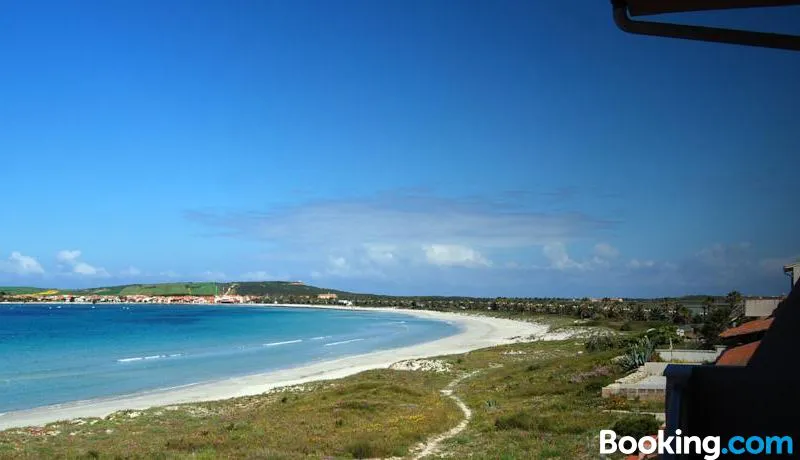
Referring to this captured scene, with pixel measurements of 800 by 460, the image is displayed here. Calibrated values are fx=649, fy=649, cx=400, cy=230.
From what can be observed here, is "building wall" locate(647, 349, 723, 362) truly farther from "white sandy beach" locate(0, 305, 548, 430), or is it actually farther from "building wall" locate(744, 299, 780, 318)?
"white sandy beach" locate(0, 305, 548, 430)

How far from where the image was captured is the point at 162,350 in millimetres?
62750

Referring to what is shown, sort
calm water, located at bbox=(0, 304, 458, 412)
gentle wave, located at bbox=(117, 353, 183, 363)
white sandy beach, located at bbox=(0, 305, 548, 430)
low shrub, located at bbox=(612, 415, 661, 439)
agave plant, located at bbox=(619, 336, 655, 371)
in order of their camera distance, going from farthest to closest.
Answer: gentle wave, located at bbox=(117, 353, 183, 363), calm water, located at bbox=(0, 304, 458, 412), white sandy beach, located at bbox=(0, 305, 548, 430), agave plant, located at bbox=(619, 336, 655, 371), low shrub, located at bbox=(612, 415, 661, 439)

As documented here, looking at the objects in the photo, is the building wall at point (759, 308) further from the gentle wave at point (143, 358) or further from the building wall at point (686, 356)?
the gentle wave at point (143, 358)

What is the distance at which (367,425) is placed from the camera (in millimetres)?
18469

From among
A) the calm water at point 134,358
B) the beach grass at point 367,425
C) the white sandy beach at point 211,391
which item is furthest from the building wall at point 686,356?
the calm water at point 134,358

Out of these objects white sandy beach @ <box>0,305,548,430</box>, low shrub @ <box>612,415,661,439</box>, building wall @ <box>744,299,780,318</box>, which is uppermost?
building wall @ <box>744,299,780,318</box>

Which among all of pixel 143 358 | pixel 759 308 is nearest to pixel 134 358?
pixel 143 358

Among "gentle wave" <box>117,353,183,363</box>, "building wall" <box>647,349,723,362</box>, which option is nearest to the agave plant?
"building wall" <box>647,349,723,362</box>

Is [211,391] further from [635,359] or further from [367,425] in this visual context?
[635,359]

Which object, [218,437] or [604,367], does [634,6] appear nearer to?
[218,437]

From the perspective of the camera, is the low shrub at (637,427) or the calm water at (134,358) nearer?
the low shrub at (637,427)

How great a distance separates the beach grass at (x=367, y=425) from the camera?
1486 centimetres

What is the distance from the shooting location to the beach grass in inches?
585

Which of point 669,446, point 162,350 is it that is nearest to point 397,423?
point 669,446
